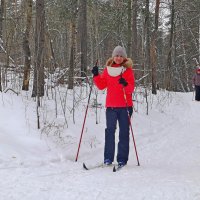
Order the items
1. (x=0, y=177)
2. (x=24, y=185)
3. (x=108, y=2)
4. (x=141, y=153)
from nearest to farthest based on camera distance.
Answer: (x=24, y=185) → (x=0, y=177) → (x=141, y=153) → (x=108, y=2)

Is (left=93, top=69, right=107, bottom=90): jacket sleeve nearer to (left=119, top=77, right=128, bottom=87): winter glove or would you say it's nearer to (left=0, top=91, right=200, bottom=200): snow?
(left=119, top=77, right=128, bottom=87): winter glove

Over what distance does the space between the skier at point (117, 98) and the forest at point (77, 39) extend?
6.55ft

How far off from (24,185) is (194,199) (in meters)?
2.05

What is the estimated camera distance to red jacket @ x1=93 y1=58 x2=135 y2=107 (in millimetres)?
6406

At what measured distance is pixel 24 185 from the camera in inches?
189

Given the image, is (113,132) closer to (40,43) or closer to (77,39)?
(40,43)

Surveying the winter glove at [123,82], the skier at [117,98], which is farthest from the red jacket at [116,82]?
the winter glove at [123,82]

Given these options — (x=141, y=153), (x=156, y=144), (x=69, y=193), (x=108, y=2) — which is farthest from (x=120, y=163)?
(x=108, y=2)

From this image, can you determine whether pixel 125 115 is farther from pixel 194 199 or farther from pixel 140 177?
pixel 194 199

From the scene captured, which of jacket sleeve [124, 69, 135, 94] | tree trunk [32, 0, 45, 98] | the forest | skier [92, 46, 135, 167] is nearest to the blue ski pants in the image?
skier [92, 46, 135, 167]

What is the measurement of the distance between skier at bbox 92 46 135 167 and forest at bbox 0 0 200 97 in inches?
78.7

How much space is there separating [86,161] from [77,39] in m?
21.2

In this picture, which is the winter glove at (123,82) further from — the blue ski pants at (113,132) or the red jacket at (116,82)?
the blue ski pants at (113,132)

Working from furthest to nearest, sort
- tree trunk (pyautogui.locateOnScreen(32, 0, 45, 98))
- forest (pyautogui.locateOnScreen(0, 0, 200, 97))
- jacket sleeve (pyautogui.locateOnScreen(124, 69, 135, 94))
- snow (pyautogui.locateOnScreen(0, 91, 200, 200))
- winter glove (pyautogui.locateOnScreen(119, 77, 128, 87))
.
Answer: forest (pyautogui.locateOnScreen(0, 0, 200, 97)) → tree trunk (pyautogui.locateOnScreen(32, 0, 45, 98)) → jacket sleeve (pyautogui.locateOnScreen(124, 69, 135, 94)) → winter glove (pyautogui.locateOnScreen(119, 77, 128, 87)) → snow (pyautogui.locateOnScreen(0, 91, 200, 200))
